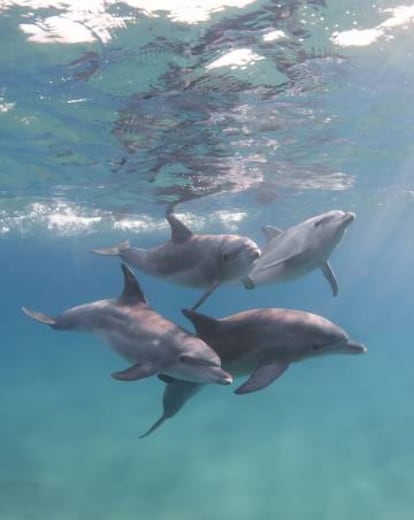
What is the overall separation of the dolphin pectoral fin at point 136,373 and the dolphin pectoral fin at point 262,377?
1.14 meters

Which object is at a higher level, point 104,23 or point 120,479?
point 104,23

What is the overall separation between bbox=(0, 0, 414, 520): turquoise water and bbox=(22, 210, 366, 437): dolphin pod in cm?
177

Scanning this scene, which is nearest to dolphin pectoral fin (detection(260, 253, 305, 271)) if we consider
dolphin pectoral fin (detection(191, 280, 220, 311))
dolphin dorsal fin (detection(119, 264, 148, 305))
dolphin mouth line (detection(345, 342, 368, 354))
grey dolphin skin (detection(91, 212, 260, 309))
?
grey dolphin skin (detection(91, 212, 260, 309))

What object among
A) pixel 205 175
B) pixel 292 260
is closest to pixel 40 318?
pixel 292 260

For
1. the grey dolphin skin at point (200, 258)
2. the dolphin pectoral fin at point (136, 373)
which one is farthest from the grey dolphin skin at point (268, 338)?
the dolphin pectoral fin at point (136, 373)

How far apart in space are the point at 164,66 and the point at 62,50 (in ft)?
7.75

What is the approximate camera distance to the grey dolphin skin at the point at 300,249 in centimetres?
773

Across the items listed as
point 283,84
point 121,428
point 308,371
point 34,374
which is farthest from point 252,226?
point 283,84

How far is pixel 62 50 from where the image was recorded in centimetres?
1218

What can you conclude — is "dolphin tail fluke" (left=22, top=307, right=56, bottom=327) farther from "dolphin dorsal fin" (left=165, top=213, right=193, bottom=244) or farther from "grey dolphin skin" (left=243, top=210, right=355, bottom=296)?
"grey dolphin skin" (left=243, top=210, right=355, bottom=296)

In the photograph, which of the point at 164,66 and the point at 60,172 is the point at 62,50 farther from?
the point at 60,172

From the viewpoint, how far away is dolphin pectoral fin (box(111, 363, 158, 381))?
6364 mm

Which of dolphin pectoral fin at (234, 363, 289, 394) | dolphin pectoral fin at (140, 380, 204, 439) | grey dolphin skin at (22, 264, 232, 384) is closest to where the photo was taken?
dolphin pectoral fin at (234, 363, 289, 394)

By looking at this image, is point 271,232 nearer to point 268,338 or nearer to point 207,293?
point 207,293
